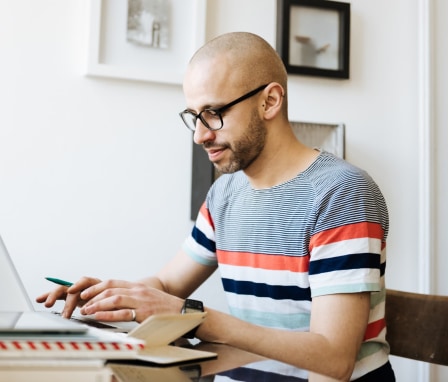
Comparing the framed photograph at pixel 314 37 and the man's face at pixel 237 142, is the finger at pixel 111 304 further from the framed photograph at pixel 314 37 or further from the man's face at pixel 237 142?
the framed photograph at pixel 314 37

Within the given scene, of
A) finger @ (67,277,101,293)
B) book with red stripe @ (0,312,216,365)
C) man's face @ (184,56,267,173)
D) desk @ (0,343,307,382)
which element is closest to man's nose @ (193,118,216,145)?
man's face @ (184,56,267,173)

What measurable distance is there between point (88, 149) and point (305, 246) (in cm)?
71

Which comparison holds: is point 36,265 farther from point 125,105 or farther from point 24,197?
point 125,105

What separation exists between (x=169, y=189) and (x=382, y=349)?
0.74 meters

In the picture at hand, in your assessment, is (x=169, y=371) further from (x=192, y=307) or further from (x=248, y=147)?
(x=248, y=147)

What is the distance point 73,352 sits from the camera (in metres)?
0.55

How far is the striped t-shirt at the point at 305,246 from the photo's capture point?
1.05 metres

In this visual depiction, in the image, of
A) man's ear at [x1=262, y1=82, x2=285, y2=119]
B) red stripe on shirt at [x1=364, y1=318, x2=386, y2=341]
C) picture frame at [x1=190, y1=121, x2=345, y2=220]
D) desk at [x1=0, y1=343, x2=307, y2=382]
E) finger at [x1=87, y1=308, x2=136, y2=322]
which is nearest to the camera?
desk at [x1=0, y1=343, x2=307, y2=382]

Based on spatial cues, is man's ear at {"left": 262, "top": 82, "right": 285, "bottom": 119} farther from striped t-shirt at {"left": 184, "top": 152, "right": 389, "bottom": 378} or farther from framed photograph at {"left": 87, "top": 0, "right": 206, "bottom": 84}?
framed photograph at {"left": 87, "top": 0, "right": 206, "bottom": 84}

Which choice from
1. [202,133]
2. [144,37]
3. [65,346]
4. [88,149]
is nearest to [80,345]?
[65,346]

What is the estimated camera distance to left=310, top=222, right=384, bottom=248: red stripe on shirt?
1.06 metres

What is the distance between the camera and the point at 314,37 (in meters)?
1.82

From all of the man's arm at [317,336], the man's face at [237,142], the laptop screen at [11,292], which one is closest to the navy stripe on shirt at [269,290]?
the man's arm at [317,336]

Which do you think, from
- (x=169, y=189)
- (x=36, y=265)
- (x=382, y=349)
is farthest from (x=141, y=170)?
(x=382, y=349)
